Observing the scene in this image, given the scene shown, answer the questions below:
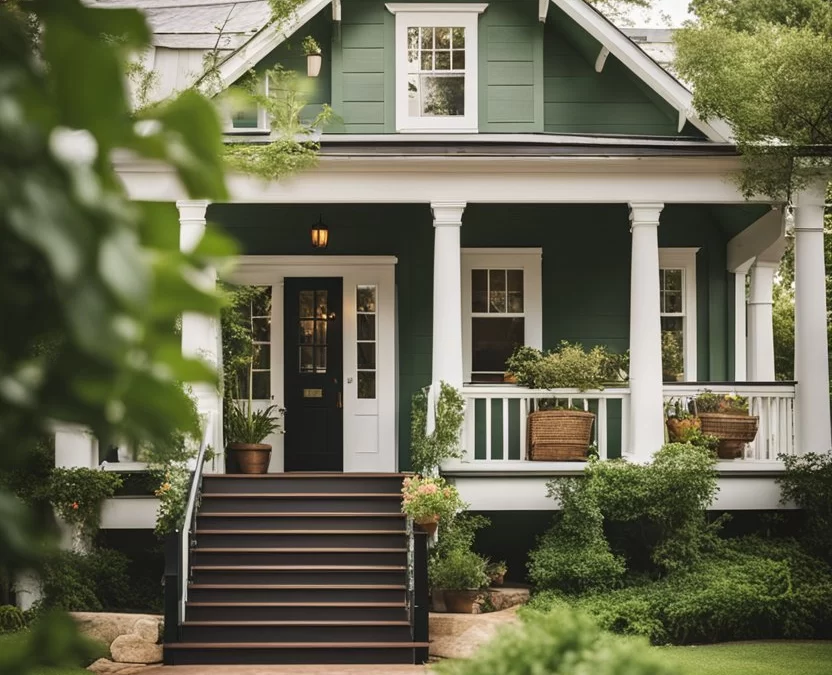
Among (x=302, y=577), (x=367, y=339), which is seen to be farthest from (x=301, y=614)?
(x=367, y=339)

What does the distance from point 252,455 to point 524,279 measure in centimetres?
405

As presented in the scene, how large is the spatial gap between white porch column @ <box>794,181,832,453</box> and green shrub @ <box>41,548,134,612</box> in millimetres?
6976

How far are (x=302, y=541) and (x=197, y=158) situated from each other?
11325 mm

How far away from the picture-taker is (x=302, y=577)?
11.8 m

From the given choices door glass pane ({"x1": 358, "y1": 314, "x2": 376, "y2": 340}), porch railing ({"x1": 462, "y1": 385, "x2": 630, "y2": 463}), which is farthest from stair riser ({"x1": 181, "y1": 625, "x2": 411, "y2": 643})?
door glass pane ({"x1": 358, "y1": 314, "x2": 376, "y2": 340})

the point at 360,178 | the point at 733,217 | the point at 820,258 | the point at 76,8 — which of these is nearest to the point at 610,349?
the point at 733,217

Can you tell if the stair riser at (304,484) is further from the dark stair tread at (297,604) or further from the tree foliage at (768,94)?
the tree foliage at (768,94)

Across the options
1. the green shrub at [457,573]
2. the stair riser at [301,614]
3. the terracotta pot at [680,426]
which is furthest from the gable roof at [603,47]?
the stair riser at [301,614]

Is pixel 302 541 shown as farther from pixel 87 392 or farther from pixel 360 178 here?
pixel 87 392

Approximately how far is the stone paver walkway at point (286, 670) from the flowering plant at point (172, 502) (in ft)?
4.36

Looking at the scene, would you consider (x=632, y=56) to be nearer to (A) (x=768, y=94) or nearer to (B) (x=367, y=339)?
(A) (x=768, y=94)

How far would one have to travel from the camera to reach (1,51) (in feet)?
3.60

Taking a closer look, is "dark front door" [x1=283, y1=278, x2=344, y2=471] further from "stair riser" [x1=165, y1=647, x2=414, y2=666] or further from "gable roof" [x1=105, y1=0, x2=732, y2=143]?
"stair riser" [x1=165, y1=647, x2=414, y2=666]

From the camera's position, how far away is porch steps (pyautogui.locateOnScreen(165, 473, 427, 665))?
10828 millimetres
